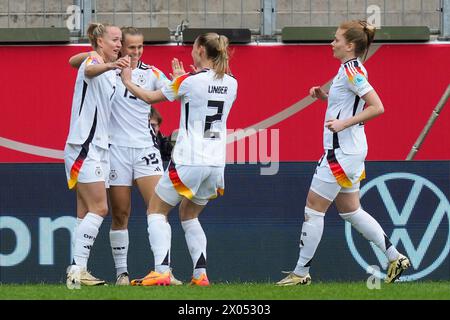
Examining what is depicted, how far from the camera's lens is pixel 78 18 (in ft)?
43.2

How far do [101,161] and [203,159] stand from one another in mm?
854

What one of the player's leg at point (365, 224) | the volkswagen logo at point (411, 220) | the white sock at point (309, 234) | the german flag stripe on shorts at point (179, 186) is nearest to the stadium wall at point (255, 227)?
the volkswagen logo at point (411, 220)

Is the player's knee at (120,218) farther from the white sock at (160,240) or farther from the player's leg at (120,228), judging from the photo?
the white sock at (160,240)

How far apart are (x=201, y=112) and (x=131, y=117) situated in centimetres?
107

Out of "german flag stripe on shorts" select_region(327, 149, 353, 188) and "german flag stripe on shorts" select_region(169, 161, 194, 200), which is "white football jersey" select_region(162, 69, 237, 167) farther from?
"german flag stripe on shorts" select_region(327, 149, 353, 188)

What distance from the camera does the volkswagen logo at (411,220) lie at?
10281 millimetres

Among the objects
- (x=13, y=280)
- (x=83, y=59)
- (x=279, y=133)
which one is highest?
(x=83, y=59)

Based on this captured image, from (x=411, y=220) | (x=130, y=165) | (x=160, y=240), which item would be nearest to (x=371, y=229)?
(x=411, y=220)

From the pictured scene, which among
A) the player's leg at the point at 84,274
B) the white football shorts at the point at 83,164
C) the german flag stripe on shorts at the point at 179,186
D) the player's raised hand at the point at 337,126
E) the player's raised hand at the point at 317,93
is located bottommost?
the player's leg at the point at 84,274

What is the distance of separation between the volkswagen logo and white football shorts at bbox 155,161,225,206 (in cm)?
210

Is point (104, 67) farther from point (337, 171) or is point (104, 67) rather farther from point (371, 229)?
point (371, 229)

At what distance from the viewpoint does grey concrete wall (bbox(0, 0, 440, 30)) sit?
523 inches
